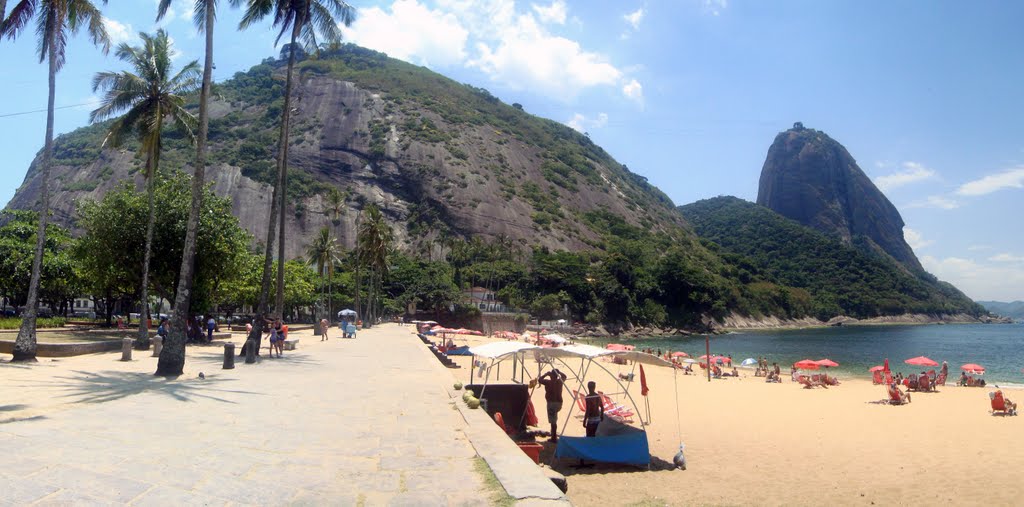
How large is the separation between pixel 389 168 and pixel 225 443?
364ft

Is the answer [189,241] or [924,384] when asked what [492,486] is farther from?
[924,384]

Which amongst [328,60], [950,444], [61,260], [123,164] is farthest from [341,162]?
[950,444]

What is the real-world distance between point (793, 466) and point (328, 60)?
534ft

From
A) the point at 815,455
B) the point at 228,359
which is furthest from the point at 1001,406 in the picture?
the point at 228,359

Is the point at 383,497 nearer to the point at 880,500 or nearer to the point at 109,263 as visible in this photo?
the point at 880,500

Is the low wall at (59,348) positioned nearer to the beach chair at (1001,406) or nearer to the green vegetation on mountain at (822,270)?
the beach chair at (1001,406)

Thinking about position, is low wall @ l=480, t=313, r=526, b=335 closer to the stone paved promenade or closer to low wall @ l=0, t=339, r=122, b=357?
low wall @ l=0, t=339, r=122, b=357

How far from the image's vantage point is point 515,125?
15712 centimetres

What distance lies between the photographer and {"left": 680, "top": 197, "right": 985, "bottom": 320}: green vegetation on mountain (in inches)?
5108

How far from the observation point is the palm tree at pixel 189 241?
13.8 metres

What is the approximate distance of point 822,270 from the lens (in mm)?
144625

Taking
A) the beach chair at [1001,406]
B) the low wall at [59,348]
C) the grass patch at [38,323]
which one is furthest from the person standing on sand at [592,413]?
the grass patch at [38,323]

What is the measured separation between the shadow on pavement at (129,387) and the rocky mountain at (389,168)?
72447mm

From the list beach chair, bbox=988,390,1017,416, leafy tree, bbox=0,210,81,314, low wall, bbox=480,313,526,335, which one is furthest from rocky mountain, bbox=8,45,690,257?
beach chair, bbox=988,390,1017,416
